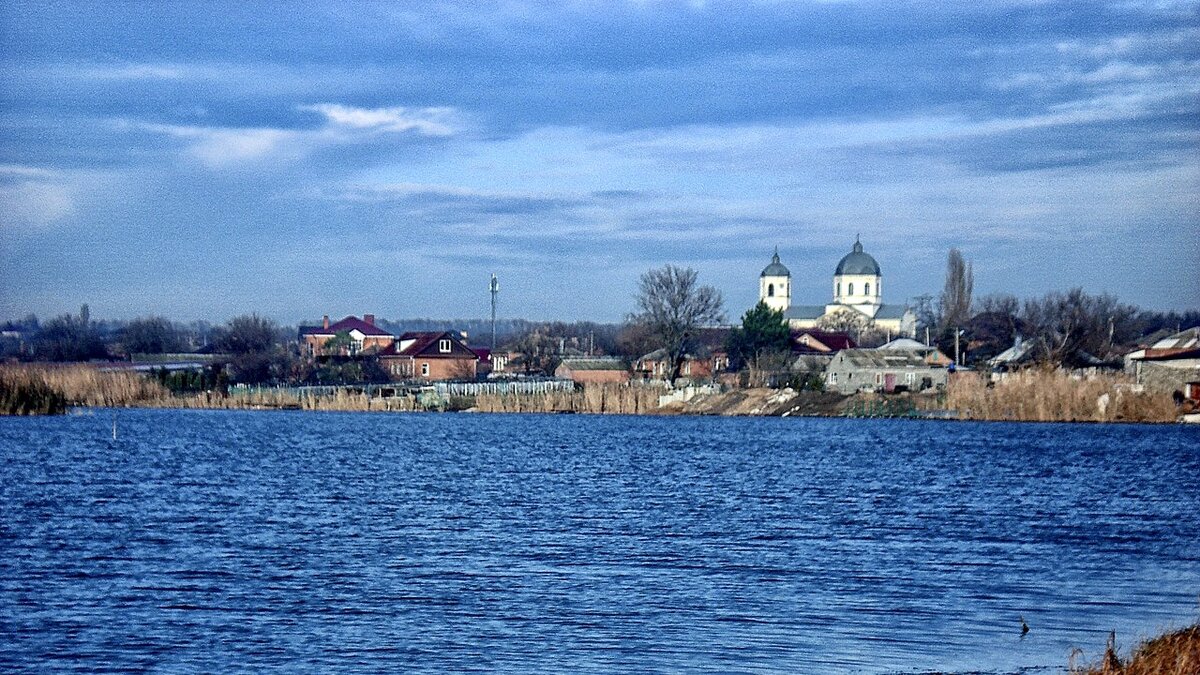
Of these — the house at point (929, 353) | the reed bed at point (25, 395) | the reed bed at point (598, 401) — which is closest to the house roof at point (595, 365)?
the reed bed at point (598, 401)

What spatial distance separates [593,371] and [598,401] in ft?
62.1

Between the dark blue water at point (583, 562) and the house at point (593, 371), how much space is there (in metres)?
57.0

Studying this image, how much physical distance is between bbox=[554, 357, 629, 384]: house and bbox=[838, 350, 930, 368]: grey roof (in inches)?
724

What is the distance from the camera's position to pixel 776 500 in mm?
35625

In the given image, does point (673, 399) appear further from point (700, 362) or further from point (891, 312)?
point (891, 312)

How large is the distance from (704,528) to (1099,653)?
1338 centimetres

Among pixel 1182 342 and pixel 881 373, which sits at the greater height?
pixel 1182 342

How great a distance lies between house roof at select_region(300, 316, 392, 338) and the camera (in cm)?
16488

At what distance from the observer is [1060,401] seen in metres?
76.9

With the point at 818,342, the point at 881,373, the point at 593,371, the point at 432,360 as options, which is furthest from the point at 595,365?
the point at 818,342

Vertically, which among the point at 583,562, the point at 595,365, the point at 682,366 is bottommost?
the point at 583,562

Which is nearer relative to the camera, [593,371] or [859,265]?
[593,371]

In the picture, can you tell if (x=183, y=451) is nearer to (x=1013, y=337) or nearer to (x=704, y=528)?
(x=704, y=528)

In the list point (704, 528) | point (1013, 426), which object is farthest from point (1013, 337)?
point (704, 528)
